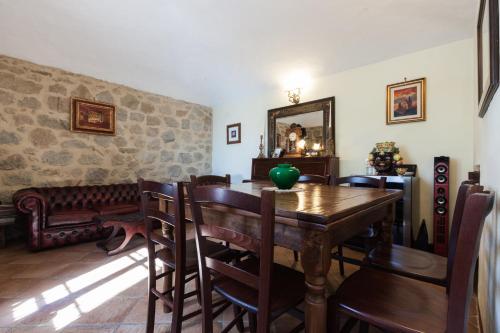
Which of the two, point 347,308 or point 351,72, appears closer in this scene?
point 347,308

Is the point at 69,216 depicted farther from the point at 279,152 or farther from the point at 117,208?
the point at 279,152

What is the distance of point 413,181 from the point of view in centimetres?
275

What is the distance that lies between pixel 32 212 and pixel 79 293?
1.47 metres

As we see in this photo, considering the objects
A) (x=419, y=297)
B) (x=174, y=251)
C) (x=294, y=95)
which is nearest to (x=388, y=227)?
(x=419, y=297)

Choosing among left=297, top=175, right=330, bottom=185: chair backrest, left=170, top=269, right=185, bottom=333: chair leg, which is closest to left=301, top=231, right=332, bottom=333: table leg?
left=170, top=269, right=185, bottom=333: chair leg

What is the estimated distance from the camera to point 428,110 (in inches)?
113

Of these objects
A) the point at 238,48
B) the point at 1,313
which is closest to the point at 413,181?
the point at 238,48

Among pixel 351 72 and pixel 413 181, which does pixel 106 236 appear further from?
pixel 351 72

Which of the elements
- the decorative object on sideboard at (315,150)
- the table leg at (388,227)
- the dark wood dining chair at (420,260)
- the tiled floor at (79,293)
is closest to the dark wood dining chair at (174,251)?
the tiled floor at (79,293)

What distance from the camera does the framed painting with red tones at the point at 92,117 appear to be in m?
3.61

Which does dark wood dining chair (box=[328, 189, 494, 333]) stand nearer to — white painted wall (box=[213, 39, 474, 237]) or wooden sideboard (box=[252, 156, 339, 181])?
white painted wall (box=[213, 39, 474, 237])

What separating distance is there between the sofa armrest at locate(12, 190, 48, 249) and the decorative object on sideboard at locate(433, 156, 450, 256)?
4472 mm

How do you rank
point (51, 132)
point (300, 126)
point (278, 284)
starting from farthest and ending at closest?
point (300, 126) → point (51, 132) → point (278, 284)

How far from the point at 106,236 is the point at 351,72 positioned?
13.7 feet
